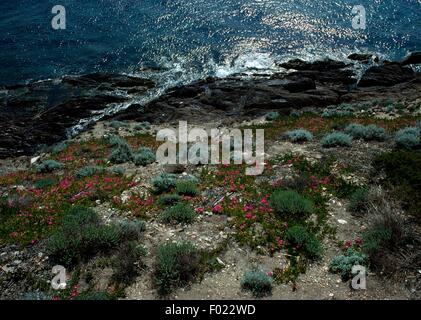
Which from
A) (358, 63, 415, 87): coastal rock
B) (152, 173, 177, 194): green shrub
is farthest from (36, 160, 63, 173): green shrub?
(358, 63, 415, 87): coastal rock

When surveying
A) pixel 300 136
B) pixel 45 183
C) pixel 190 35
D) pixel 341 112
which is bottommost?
pixel 45 183

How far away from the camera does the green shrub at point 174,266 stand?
11.1m

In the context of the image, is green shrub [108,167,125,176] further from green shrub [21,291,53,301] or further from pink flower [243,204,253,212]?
green shrub [21,291,53,301]

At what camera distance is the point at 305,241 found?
41.1 feet

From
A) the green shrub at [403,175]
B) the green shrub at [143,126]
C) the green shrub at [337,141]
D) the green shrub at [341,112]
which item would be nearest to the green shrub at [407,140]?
the green shrub at [337,141]

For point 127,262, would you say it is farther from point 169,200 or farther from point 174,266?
point 169,200

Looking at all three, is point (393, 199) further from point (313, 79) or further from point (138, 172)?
point (313, 79)

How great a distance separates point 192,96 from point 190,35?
864 inches

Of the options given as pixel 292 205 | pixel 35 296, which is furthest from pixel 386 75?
pixel 35 296

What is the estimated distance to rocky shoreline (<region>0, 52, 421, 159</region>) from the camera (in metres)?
37.7

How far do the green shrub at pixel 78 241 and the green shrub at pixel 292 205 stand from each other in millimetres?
5882

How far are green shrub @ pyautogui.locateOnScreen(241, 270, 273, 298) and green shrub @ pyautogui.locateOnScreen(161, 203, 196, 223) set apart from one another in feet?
12.7

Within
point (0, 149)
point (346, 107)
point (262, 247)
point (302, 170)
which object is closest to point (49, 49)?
point (0, 149)

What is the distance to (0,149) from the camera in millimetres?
35188
